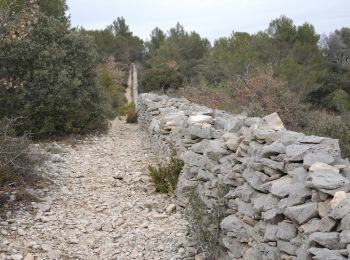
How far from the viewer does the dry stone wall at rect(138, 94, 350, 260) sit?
290 cm

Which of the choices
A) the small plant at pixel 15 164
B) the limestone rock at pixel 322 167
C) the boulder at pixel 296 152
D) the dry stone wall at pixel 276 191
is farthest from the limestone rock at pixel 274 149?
the small plant at pixel 15 164

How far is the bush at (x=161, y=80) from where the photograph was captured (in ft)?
71.3

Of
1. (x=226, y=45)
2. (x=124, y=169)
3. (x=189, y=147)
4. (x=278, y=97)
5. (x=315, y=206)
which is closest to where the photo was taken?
(x=315, y=206)

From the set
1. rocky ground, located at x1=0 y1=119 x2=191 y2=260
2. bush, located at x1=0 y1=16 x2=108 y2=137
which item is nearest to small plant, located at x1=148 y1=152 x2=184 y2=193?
rocky ground, located at x1=0 y1=119 x2=191 y2=260

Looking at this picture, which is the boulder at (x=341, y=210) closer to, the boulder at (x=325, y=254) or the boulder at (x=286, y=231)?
the boulder at (x=325, y=254)

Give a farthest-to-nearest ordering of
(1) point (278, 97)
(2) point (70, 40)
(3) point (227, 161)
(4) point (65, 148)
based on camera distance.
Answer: (1) point (278, 97), (2) point (70, 40), (4) point (65, 148), (3) point (227, 161)

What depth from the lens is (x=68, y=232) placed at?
17.9ft

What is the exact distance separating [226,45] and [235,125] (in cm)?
2113

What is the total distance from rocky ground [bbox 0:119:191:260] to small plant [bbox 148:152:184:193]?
0.16 meters

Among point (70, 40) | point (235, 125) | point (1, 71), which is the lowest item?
point (235, 125)

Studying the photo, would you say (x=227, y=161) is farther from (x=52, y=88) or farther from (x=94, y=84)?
(x=94, y=84)

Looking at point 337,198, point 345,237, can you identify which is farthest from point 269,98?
point 345,237

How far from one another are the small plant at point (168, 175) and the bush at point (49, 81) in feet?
13.5

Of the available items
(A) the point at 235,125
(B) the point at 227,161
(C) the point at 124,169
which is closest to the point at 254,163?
(B) the point at 227,161
